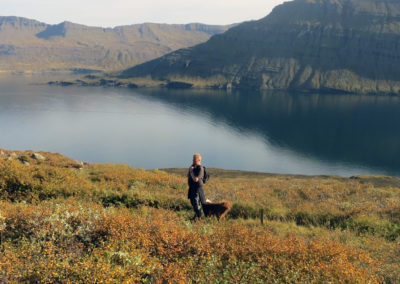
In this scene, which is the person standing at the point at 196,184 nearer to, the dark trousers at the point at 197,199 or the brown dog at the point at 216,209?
the dark trousers at the point at 197,199

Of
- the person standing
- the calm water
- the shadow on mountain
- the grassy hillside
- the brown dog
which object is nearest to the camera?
the grassy hillside

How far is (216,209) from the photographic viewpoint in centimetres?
1034

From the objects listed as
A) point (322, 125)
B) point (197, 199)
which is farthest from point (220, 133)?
point (197, 199)

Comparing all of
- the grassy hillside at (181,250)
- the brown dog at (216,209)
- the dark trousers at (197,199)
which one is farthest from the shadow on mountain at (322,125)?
the dark trousers at (197,199)

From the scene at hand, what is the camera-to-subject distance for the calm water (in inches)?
3022

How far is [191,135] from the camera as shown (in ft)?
344

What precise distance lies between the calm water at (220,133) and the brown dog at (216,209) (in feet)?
204

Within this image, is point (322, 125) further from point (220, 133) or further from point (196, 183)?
point (196, 183)

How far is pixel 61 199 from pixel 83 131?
101 metres

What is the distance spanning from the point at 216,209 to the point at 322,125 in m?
116

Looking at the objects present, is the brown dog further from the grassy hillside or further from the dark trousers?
the grassy hillside

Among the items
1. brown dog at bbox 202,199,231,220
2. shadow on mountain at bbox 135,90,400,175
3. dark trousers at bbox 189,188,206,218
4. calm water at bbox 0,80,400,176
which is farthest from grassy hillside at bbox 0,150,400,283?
shadow on mountain at bbox 135,90,400,175

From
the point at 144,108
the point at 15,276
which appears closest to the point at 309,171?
the point at 15,276

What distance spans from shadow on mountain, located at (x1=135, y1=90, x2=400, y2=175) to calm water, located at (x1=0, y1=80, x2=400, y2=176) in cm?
30
